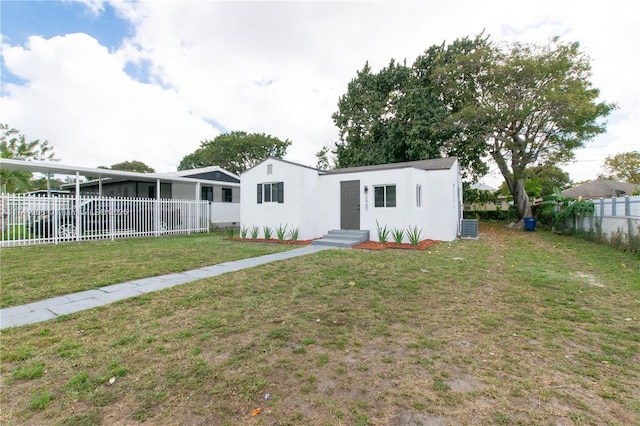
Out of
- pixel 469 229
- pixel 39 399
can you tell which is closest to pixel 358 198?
pixel 469 229

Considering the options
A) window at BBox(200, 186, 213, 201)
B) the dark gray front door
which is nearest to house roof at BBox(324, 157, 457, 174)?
the dark gray front door

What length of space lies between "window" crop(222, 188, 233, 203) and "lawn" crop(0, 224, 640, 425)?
53.9 feet

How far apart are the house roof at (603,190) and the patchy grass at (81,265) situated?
35.0 m

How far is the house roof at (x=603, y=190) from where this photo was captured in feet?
94.3

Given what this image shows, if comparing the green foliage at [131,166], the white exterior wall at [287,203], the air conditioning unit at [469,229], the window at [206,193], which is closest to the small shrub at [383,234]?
the white exterior wall at [287,203]

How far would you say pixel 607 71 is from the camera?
16.0m

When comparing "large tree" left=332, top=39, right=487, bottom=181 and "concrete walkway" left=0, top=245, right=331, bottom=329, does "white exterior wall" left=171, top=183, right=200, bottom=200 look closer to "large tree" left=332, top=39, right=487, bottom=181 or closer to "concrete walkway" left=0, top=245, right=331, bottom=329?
"large tree" left=332, top=39, right=487, bottom=181

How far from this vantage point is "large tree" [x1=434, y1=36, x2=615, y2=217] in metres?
15.7

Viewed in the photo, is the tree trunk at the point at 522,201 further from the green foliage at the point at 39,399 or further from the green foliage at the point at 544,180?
the green foliage at the point at 39,399

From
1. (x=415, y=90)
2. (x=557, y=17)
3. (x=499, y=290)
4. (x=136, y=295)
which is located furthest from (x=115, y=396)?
(x=415, y=90)

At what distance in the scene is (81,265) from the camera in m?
6.83

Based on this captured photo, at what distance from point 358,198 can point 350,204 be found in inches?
17.7

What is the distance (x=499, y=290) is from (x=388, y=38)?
13005mm

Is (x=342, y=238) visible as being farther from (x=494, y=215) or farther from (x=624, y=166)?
(x=624, y=166)
